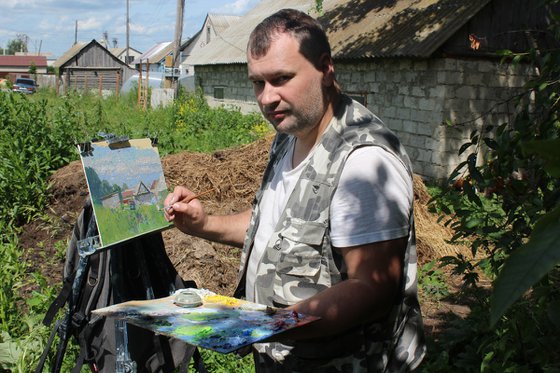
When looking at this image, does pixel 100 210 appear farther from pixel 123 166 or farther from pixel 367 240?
pixel 367 240

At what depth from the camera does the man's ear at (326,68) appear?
6.21 feet

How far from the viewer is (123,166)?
2664mm

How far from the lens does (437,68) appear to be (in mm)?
10672

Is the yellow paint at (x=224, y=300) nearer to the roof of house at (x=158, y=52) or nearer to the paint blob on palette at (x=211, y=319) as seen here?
the paint blob on palette at (x=211, y=319)

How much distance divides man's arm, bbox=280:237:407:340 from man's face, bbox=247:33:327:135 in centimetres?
46

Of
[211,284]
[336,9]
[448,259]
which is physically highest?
[336,9]

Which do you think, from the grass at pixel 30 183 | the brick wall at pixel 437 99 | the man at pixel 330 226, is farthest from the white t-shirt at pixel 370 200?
the brick wall at pixel 437 99

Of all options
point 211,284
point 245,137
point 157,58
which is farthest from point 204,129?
point 157,58

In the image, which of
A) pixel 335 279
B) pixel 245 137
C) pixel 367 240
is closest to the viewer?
pixel 367 240

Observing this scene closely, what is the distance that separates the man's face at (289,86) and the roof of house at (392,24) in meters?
8.99

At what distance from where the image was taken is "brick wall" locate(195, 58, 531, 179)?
10.7 metres

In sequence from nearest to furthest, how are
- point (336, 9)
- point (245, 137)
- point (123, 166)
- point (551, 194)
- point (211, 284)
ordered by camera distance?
point (551, 194), point (123, 166), point (211, 284), point (245, 137), point (336, 9)

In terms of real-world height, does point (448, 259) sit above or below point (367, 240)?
below

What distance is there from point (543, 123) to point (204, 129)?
1244cm
